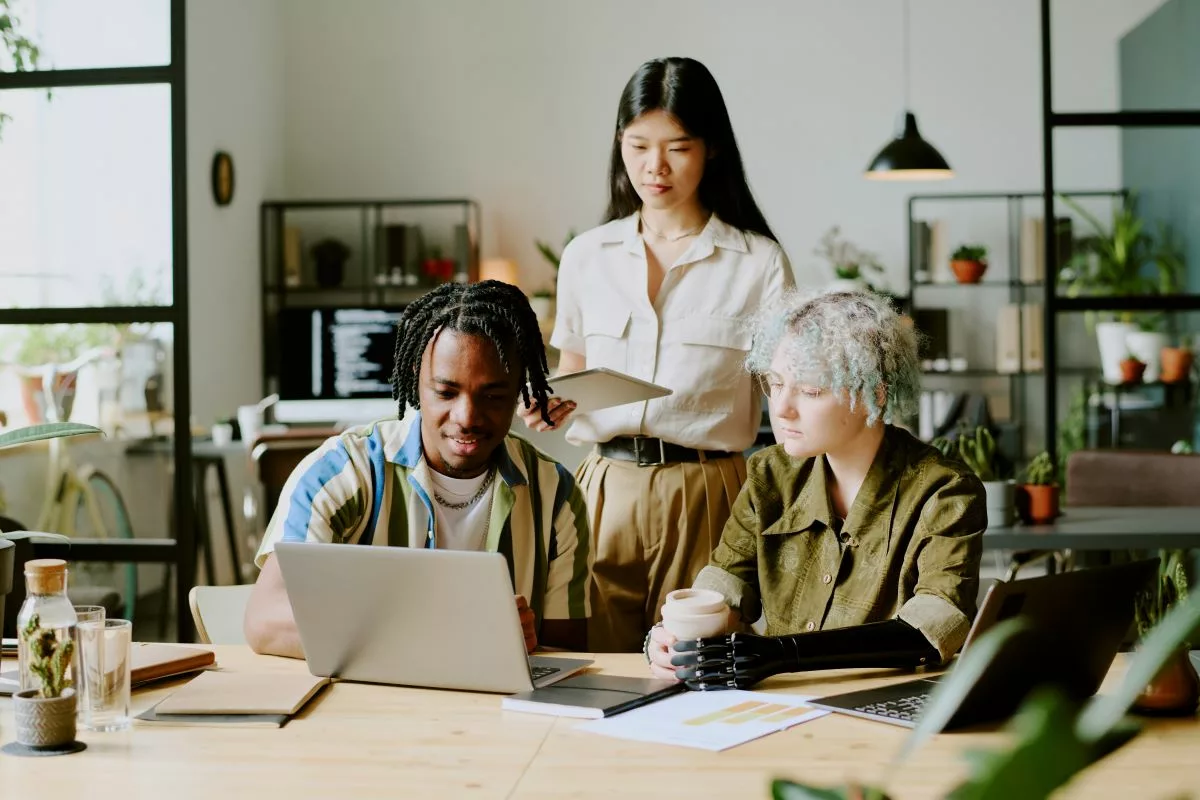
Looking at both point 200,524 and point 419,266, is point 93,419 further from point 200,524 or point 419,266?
point 419,266

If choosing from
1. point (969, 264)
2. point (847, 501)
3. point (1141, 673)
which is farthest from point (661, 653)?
point (969, 264)

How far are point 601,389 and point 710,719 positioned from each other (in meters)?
0.79

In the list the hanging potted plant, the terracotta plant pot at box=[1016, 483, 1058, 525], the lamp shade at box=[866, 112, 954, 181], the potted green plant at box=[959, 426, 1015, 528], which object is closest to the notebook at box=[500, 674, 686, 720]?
the potted green plant at box=[959, 426, 1015, 528]

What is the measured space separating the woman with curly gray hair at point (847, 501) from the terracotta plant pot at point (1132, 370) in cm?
218

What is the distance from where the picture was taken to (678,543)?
2.39 metres

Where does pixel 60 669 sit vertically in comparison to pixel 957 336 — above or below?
below

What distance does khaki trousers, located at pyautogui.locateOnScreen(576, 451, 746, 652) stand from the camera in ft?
7.82

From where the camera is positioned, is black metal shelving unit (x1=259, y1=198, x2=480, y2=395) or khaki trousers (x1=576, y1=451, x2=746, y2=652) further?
black metal shelving unit (x1=259, y1=198, x2=480, y2=395)

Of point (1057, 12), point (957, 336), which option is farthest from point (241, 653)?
point (1057, 12)

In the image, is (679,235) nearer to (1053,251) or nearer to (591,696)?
(591,696)

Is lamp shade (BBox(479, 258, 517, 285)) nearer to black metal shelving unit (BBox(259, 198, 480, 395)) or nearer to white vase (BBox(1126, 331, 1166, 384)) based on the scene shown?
black metal shelving unit (BBox(259, 198, 480, 395))

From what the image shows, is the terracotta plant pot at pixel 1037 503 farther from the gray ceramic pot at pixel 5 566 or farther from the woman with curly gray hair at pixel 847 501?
the gray ceramic pot at pixel 5 566

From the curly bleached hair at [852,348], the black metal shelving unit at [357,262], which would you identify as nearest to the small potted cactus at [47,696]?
the curly bleached hair at [852,348]

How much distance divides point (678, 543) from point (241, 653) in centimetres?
86
